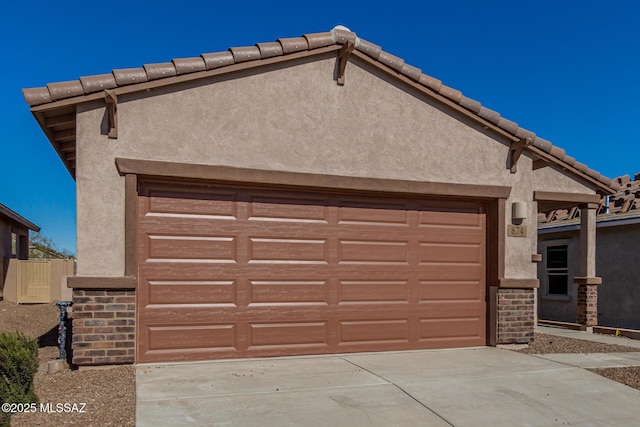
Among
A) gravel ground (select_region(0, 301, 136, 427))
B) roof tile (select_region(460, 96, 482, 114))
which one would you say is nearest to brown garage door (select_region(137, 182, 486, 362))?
gravel ground (select_region(0, 301, 136, 427))

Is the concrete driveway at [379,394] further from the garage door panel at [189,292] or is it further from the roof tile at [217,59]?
the roof tile at [217,59]

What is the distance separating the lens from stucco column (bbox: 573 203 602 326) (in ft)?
39.0

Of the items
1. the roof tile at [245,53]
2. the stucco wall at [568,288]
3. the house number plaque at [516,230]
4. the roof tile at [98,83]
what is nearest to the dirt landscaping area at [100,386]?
the house number plaque at [516,230]

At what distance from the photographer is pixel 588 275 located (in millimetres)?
12016

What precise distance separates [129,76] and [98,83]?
39 cm

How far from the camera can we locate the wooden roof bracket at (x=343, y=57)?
7797mm

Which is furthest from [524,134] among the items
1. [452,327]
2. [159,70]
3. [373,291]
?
[159,70]

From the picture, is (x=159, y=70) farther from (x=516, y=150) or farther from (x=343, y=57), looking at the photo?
(x=516, y=150)

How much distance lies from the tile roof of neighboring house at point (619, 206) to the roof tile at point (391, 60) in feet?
26.3

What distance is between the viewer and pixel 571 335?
1080cm

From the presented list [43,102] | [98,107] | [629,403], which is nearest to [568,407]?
[629,403]

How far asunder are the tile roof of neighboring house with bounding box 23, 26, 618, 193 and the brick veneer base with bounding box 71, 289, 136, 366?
245 cm

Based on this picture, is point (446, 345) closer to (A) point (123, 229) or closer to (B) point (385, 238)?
(B) point (385, 238)

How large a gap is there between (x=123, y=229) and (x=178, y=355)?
186 centimetres
